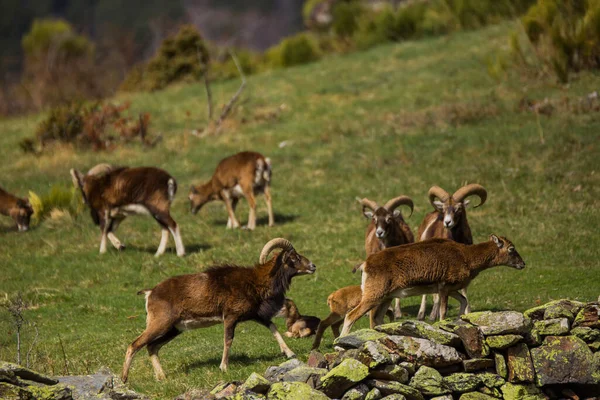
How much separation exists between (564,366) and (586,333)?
62 cm

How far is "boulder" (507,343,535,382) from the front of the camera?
445 inches

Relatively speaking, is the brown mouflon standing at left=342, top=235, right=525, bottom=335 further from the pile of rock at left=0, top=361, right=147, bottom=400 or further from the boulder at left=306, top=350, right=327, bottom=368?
the pile of rock at left=0, top=361, right=147, bottom=400

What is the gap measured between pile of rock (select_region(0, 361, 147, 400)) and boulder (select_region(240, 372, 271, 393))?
4.25 ft

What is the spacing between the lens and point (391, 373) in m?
10.6

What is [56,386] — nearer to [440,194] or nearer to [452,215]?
[452,215]

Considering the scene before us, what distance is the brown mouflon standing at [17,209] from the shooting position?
23.9 meters

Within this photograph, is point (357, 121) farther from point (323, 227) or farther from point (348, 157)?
point (323, 227)

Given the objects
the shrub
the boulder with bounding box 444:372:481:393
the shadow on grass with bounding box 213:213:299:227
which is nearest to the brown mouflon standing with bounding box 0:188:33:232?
the shadow on grass with bounding box 213:213:299:227

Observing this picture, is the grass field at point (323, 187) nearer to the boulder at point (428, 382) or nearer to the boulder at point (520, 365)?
the boulder at point (428, 382)

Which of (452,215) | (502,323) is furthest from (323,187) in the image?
(502,323)

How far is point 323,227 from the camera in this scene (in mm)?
21797

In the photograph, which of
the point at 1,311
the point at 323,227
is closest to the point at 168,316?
the point at 1,311

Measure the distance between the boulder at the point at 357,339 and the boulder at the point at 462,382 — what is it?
3.18 ft

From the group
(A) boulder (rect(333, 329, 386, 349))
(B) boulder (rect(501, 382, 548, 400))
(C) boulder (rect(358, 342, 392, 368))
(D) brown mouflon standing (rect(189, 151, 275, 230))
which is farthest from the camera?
(D) brown mouflon standing (rect(189, 151, 275, 230))
